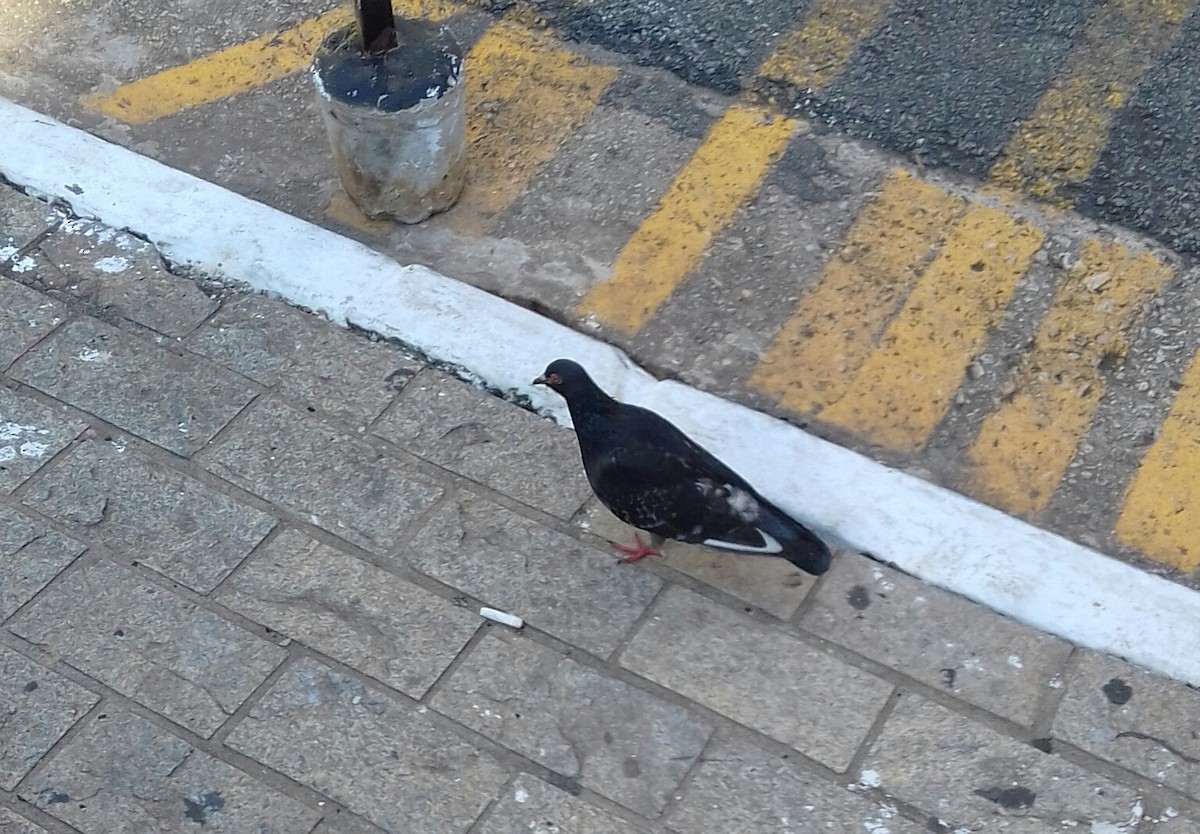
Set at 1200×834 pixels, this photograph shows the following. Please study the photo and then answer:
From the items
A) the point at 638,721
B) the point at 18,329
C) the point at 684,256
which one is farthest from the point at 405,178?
the point at 638,721

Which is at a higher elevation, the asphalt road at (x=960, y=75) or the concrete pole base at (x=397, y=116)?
the concrete pole base at (x=397, y=116)

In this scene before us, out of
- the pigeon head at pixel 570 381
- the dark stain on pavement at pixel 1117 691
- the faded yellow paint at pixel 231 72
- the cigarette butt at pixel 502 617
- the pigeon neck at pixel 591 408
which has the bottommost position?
the dark stain on pavement at pixel 1117 691

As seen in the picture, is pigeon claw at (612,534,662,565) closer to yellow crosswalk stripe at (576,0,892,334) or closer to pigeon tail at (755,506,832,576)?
pigeon tail at (755,506,832,576)

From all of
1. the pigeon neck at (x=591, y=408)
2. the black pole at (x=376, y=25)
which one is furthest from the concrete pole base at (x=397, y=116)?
the pigeon neck at (x=591, y=408)

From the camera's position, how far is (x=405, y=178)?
4375mm

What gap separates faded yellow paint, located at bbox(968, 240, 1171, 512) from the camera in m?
3.83

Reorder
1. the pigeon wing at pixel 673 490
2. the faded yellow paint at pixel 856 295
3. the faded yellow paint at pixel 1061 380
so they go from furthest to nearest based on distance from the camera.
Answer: the faded yellow paint at pixel 856 295 < the faded yellow paint at pixel 1061 380 < the pigeon wing at pixel 673 490

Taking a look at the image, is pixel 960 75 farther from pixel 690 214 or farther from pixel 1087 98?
pixel 690 214

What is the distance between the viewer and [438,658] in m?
3.43

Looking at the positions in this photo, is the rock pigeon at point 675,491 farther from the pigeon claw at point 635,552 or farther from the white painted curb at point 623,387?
the white painted curb at point 623,387

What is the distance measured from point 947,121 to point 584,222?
1353 millimetres

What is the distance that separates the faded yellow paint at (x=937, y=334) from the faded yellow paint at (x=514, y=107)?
1373 mm

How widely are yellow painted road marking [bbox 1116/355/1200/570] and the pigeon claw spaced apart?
127 cm

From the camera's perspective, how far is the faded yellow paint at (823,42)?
501 centimetres
